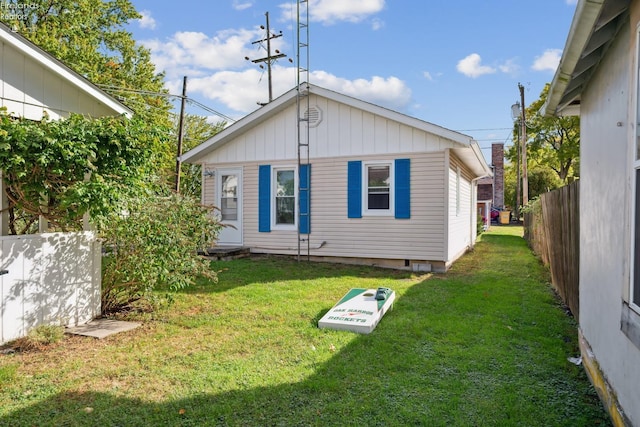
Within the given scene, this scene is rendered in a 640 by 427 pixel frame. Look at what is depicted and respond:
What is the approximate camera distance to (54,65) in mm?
5164

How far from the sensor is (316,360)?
4012 millimetres

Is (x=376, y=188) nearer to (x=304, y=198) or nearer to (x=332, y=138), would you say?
(x=332, y=138)

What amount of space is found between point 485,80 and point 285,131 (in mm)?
16538

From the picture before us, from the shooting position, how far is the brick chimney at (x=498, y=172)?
35.2 metres

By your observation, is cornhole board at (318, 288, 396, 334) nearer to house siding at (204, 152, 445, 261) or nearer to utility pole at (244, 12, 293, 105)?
house siding at (204, 152, 445, 261)

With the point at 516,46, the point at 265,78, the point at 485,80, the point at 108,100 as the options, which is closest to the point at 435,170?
the point at 108,100

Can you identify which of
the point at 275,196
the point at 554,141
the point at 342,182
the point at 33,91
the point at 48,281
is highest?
the point at 554,141

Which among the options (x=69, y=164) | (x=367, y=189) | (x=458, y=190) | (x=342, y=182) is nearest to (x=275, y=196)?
(x=342, y=182)

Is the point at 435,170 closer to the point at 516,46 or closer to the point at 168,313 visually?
the point at 168,313

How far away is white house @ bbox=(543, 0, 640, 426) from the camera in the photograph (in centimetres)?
241

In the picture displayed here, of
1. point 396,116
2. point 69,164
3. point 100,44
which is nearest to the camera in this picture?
point 69,164

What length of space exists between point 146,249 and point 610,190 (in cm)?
496

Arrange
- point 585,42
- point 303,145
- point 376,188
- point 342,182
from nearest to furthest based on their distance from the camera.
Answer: point 585,42 < point 376,188 < point 342,182 < point 303,145

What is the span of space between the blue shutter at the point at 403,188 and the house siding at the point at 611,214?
530cm
